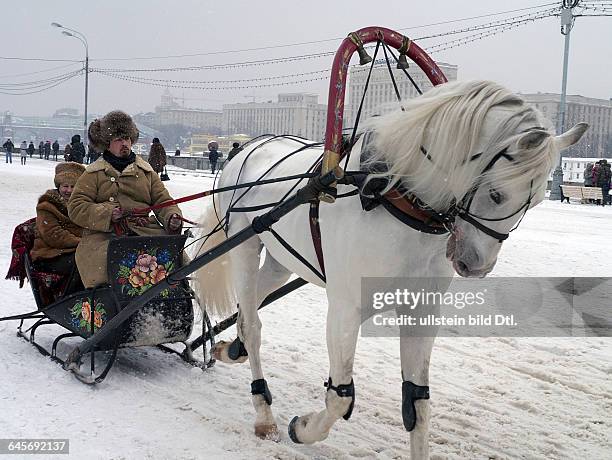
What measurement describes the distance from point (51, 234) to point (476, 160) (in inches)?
140

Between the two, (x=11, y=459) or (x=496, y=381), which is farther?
(x=496, y=381)

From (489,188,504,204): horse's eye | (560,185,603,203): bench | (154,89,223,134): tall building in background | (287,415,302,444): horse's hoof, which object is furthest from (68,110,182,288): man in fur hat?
(154,89,223,134): tall building in background

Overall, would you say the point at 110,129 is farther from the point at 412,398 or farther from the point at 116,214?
the point at 412,398

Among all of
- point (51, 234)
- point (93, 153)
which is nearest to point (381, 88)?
point (51, 234)

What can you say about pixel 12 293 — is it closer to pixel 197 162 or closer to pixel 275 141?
pixel 275 141

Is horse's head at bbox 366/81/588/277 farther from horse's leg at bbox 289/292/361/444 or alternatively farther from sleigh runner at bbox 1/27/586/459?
horse's leg at bbox 289/292/361/444

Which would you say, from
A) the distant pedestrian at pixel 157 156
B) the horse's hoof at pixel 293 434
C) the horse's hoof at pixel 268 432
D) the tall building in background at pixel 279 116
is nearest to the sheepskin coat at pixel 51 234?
the horse's hoof at pixel 268 432

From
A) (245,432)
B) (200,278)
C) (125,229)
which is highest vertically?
(125,229)

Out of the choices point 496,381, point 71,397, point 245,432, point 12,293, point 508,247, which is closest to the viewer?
point 245,432

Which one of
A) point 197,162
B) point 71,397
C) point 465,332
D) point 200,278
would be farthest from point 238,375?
point 197,162

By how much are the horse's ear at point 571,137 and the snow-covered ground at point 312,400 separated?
184 cm

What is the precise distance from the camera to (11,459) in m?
3.16

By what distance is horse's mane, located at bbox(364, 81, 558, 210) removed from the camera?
254 centimetres

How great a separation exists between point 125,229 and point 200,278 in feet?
2.22
